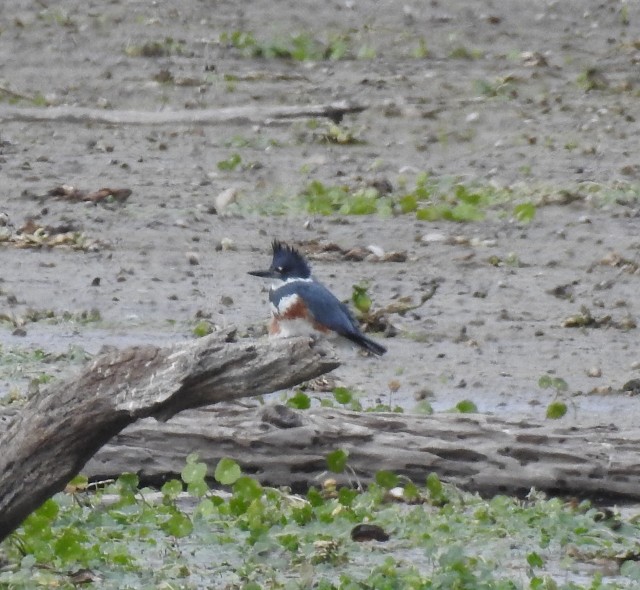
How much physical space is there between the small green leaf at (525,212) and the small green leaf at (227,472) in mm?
5539

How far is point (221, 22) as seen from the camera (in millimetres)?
16562

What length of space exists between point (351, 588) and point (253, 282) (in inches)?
198

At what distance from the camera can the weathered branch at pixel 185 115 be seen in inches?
531

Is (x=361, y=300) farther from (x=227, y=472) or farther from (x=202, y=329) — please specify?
(x=227, y=472)

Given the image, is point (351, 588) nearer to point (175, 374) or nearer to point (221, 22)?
point (175, 374)

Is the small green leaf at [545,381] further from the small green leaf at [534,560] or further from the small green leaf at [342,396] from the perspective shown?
the small green leaf at [534,560]

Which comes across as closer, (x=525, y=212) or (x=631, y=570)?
(x=631, y=570)

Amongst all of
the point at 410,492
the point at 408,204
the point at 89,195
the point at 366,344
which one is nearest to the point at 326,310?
the point at 366,344

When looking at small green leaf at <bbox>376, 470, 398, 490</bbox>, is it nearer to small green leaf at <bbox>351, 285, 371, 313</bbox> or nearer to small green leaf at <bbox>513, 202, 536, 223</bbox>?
small green leaf at <bbox>351, 285, 371, 313</bbox>

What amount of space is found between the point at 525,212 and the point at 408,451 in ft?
17.0

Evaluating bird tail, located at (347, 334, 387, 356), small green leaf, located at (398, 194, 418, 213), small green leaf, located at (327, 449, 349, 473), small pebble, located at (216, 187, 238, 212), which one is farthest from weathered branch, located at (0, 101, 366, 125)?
small green leaf, located at (327, 449, 349, 473)

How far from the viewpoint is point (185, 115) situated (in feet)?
45.0

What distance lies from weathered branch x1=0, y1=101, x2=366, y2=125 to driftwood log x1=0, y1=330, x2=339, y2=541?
9.24 meters

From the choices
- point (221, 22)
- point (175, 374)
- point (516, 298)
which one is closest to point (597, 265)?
point (516, 298)
